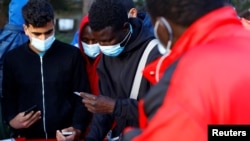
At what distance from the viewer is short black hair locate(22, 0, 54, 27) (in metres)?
3.52

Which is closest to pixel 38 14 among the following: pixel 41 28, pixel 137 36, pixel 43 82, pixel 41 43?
pixel 41 28

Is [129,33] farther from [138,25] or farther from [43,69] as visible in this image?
[43,69]

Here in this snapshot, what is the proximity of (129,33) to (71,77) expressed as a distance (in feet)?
2.25

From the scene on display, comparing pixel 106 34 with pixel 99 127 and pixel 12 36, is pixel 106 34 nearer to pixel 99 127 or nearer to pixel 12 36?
pixel 99 127

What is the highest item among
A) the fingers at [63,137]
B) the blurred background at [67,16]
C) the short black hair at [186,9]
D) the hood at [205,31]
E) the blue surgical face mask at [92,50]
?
the short black hair at [186,9]

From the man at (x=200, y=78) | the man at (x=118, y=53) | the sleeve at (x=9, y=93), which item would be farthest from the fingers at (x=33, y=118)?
the man at (x=200, y=78)

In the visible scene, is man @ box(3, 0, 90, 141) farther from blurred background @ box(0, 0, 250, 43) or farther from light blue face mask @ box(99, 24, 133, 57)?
blurred background @ box(0, 0, 250, 43)

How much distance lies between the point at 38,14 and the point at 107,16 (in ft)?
2.25

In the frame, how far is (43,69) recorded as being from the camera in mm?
3559

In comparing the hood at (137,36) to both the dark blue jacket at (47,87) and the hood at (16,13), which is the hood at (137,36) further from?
the hood at (16,13)

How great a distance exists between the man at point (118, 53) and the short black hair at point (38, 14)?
545 mm

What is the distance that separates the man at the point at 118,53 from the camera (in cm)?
297

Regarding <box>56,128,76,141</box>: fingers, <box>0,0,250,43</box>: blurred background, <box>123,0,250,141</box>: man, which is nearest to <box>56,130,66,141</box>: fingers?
<box>56,128,76,141</box>: fingers

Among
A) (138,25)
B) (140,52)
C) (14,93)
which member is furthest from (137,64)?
(14,93)
